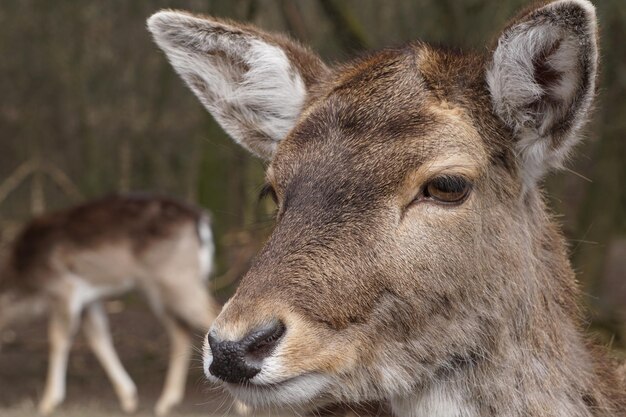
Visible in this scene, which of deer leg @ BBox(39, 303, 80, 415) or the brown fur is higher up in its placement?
the brown fur

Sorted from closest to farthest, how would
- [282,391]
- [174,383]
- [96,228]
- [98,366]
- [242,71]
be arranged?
[282,391]
[242,71]
[174,383]
[96,228]
[98,366]

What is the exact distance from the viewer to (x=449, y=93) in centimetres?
359

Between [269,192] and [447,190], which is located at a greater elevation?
[447,190]

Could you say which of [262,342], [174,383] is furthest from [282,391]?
[174,383]

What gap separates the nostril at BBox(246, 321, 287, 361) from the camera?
2967 millimetres

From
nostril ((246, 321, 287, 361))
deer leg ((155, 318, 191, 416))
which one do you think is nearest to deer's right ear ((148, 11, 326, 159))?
nostril ((246, 321, 287, 361))

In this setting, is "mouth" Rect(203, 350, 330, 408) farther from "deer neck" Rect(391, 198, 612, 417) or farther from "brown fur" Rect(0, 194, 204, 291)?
"brown fur" Rect(0, 194, 204, 291)

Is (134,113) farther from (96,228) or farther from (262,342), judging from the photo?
(262,342)

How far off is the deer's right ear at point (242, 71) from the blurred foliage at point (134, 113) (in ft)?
24.3

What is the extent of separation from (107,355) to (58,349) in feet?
1.96

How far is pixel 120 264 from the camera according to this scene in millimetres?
13891

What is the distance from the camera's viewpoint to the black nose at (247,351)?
2969 mm

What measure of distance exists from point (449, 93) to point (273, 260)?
82 centimetres

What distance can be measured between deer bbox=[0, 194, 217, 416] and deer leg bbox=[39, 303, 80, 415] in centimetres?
1
